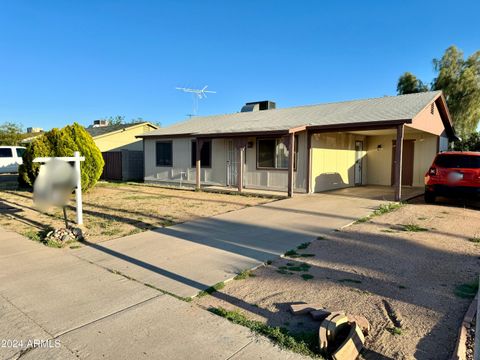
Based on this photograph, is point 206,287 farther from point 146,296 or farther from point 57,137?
point 57,137

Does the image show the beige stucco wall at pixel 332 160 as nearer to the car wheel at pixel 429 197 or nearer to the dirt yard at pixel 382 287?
the car wheel at pixel 429 197

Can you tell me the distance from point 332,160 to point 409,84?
20.4 metres

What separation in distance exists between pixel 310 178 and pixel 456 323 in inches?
387

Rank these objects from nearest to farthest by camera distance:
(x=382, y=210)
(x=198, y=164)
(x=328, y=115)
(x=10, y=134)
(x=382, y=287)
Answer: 1. (x=382, y=287)
2. (x=382, y=210)
3. (x=328, y=115)
4. (x=198, y=164)
5. (x=10, y=134)

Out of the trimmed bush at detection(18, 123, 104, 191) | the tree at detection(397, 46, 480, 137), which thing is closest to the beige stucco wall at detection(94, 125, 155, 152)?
the trimmed bush at detection(18, 123, 104, 191)

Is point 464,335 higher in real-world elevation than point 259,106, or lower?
lower

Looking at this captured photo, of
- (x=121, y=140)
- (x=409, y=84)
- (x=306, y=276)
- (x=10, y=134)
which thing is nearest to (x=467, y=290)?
(x=306, y=276)

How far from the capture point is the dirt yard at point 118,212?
7684 millimetres

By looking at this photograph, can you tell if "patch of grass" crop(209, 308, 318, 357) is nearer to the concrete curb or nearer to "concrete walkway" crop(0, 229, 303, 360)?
"concrete walkway" crop(0, 229, 303, 360)

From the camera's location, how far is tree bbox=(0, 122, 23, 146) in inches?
1433

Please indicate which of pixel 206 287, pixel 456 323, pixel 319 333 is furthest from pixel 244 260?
pixel 456 323

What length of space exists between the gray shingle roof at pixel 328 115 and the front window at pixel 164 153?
1.81ft

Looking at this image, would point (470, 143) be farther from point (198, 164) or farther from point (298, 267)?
point (298, 267)

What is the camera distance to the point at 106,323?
3.40 meters
